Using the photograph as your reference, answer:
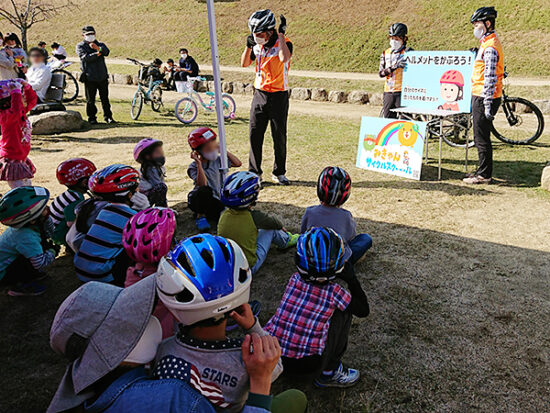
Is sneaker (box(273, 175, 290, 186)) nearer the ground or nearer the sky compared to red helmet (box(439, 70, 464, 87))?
nearer the ground

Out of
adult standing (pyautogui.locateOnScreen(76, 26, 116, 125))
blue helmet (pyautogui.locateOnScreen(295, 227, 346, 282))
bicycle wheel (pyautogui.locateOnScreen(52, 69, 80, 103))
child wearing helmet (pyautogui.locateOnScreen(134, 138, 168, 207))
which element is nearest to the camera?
blue helmet (pyautogui.locateOnScreen(295, 227, 346, 282))

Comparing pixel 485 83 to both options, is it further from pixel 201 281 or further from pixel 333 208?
pixel 201 281

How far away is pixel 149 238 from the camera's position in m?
2.65

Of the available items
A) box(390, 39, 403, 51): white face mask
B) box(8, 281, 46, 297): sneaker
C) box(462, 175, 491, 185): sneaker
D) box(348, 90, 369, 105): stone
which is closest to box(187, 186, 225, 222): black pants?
box(8, 281, 46, 297): sneaker

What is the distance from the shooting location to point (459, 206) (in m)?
5.70

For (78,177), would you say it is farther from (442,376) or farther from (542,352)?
(542,352)

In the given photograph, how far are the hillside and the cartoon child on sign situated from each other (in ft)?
37.6

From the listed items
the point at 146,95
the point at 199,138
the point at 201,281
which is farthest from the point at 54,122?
the point at 201,281

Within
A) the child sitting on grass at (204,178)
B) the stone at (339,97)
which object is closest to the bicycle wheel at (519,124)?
the stone at (339,97)

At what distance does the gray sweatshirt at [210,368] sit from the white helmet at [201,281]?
0.36 ft

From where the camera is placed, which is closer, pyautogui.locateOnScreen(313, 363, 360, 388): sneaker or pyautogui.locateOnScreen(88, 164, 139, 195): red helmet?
pyautogui.locateOnScreen(313, 363, 360, 388): sneaker

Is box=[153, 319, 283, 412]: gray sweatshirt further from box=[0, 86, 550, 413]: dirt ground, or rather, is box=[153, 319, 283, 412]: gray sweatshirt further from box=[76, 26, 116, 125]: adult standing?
box=[76, 26, 116, 125]: adult standing

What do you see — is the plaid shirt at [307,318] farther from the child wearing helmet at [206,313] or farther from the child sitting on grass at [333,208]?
the child sitting on grass at [333,208]

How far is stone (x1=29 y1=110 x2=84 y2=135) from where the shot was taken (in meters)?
9.77
